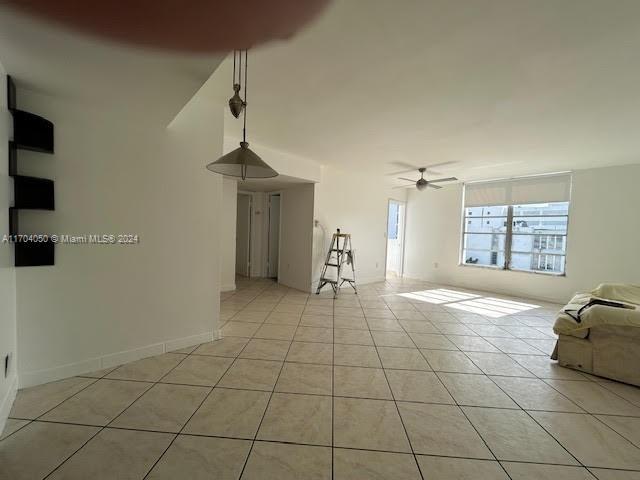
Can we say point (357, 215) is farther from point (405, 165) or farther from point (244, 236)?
point (244, 236)

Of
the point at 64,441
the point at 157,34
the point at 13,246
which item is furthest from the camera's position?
the point at 13,246

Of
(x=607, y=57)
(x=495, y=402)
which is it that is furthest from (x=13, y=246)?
(x=607, y=57)

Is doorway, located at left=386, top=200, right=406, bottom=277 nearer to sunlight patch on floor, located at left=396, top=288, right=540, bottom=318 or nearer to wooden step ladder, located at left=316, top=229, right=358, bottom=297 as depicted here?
sunlight patch on floor, located at left=396, top=288, right=540, bottom=318

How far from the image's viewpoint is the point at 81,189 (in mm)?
2098

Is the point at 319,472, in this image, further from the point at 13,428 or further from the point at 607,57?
the point at 607,57

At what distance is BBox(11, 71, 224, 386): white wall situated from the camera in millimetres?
1985

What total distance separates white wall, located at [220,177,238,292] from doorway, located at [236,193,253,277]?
1.23 m

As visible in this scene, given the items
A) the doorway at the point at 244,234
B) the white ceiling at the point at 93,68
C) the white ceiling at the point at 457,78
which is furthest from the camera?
the doorway at the point at 244,234

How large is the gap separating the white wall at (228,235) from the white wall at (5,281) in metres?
3.29

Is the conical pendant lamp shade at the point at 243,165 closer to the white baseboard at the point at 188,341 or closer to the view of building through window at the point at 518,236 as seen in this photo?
the white baseboard at the point at 188,341

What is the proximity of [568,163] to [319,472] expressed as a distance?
6022mm

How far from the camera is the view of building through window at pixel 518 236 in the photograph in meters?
5.30

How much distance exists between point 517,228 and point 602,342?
3969 mm

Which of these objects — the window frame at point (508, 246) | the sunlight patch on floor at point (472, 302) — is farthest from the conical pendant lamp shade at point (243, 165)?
the window frame at point (508, 246)
